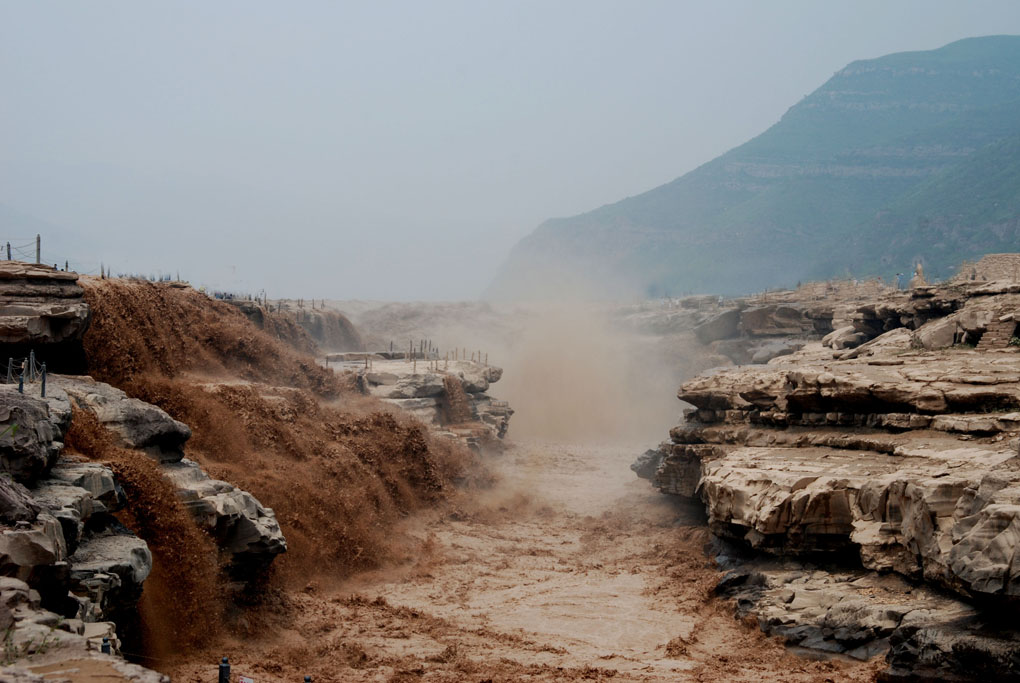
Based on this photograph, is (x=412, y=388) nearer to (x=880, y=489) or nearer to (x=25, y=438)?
(x=880, y=489)

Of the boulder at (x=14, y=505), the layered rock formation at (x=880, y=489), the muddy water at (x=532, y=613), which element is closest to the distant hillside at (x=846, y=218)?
the muddy water at (x=532, y=613)

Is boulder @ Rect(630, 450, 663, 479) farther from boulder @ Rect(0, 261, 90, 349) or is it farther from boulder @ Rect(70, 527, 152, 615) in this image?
boulder @ Rect(70, 527, 152, 615)

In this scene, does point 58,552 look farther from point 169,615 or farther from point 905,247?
point 905,247

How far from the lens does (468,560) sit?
24688 millimetres

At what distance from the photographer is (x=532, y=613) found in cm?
1973

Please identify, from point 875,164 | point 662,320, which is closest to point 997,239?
point 662,320

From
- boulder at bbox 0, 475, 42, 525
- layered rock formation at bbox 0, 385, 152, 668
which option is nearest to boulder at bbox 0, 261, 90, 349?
layered rock formation at bbox 0, 385, 152, 668

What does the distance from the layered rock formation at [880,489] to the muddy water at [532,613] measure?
3.75 ft

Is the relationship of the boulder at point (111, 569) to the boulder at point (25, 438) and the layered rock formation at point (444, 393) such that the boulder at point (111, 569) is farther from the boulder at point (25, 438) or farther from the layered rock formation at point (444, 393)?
the layered rock formation at point (444, 393)

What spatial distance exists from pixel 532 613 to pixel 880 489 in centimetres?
764

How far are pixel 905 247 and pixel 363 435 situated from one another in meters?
124

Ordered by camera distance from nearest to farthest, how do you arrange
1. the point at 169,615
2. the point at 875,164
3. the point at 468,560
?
the point at 169,615, the point at 468,560, the point at 875,164

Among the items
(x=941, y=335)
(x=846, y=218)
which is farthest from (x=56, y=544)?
(x=846, y=218)

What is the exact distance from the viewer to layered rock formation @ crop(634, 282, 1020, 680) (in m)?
12.8
